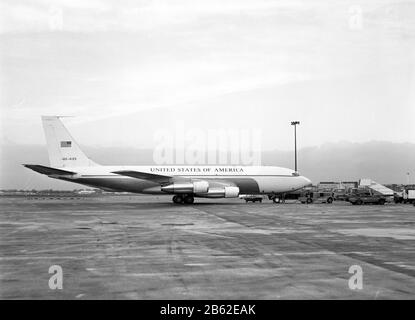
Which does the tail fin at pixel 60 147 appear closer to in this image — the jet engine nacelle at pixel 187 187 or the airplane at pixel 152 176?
the airplane at pixel 152 176

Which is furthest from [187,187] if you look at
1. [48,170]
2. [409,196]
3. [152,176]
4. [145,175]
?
[409,196]

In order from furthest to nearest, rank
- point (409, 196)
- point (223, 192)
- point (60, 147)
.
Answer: point (409, 196), point (60, 147), point (223, 192)

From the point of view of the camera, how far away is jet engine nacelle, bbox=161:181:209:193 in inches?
1810

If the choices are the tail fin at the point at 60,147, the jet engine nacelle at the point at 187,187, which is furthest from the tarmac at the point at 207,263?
the tail fin at the point at 60,147

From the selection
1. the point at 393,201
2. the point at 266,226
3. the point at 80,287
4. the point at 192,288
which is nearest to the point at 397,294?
the point at 192,288

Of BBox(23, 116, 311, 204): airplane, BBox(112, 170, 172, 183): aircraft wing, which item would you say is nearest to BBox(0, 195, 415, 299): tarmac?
BBox(112, 170, 172, 183): aircraft wing

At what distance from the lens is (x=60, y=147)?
4866cm

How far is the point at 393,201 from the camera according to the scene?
6750 centimetres

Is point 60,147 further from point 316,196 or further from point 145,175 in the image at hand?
point 316,196

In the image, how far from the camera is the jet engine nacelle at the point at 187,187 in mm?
45969

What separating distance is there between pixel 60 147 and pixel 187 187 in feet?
46.6

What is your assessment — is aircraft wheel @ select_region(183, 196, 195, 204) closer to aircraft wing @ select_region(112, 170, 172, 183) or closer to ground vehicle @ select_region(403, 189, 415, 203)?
aircraft wing @ select_region(112, 170, 172, 183)
